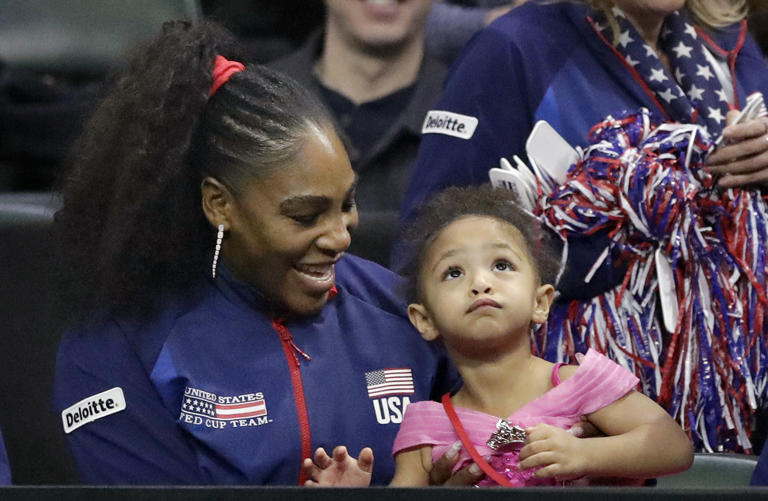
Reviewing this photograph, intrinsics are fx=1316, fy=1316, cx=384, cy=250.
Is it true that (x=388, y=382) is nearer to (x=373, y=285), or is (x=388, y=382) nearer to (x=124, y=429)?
(x=373, y=285)

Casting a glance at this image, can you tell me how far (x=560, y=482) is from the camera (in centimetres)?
169

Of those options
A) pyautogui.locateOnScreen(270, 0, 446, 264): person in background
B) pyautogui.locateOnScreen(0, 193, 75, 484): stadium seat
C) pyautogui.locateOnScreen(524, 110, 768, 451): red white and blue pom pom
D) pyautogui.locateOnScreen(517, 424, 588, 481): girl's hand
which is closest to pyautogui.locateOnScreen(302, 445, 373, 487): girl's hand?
pyautogui.locateOnScreen(517, 424, 588, 481): girl's hand

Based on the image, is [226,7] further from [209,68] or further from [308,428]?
[308,428]

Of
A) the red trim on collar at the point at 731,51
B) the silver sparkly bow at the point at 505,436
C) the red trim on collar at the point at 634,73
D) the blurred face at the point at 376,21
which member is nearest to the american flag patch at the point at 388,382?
the silver sparkly bow at the point at 505,436

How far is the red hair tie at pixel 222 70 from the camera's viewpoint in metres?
1.89

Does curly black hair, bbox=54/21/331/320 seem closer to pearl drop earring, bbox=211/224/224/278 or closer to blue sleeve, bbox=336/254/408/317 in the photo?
pearl drop earring, bbox=211/224/224/278

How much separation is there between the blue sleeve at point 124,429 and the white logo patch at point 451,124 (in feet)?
2.35

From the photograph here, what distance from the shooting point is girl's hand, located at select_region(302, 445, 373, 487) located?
174 centimetres

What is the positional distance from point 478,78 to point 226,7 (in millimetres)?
1760

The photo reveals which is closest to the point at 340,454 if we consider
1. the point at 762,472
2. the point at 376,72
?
the point at 762,472

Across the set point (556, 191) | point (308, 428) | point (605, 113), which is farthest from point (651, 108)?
point (308, 428)

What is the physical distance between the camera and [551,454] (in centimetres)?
162

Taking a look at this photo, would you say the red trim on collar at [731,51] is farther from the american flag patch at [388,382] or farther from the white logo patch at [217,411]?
the white logo patch at [217,411]

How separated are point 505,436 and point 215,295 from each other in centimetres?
48
